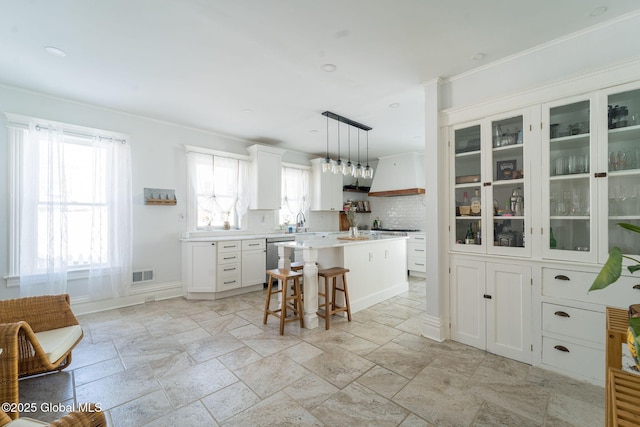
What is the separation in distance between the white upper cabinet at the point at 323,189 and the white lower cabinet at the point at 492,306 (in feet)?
12.5

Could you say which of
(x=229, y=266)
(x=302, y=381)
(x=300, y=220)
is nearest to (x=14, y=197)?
(x=229, y=266)

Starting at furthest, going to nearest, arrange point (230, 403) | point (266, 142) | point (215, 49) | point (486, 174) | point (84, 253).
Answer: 1. point (266, 142)
2. point (84, 253)
3. point (486, 174)
4. point (215, 49)
5. point (230, 403)

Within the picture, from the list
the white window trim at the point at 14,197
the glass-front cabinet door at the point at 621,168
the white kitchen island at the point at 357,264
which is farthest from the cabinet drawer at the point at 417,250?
the white window trim at the point at 14,197

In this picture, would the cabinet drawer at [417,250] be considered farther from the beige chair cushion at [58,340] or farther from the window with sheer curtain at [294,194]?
the beige chair cushion at [58,340]

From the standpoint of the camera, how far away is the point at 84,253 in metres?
3.74

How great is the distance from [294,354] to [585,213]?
8.92ft

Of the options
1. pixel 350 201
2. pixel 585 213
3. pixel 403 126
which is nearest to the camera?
pixel 585 213

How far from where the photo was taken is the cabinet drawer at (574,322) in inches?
84.3

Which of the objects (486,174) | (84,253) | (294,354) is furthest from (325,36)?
(84,253)

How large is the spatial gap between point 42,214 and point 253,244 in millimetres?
2681

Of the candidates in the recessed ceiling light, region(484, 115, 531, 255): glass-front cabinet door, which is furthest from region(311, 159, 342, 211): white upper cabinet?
the recessed ceiling light

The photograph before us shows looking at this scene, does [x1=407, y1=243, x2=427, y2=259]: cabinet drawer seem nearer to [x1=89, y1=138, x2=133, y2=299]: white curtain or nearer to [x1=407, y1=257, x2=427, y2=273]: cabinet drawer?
[x1=407, y1=257, x2=427, y2=273]: cabinet drawer

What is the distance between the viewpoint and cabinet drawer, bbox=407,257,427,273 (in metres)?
5.77

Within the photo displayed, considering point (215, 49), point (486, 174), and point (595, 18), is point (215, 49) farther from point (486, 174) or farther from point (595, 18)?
point (595, 18)
